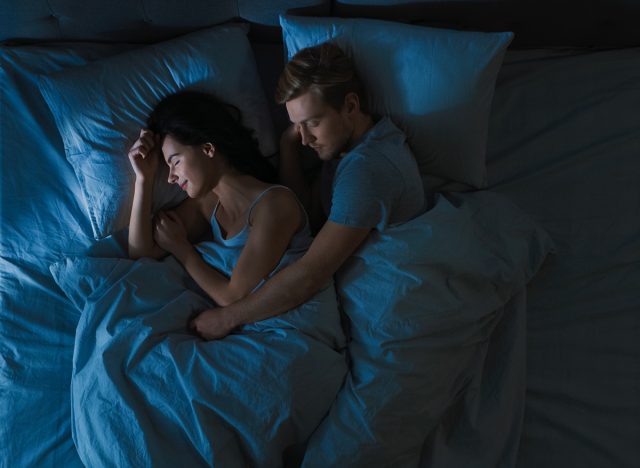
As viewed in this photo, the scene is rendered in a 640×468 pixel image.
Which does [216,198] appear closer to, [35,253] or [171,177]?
[171,177]

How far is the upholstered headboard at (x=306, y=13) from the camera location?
1.39 m

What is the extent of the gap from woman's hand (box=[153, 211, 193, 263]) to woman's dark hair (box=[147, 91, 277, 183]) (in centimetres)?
21

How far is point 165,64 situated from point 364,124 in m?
0.53

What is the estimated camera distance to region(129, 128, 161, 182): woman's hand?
1.29 m

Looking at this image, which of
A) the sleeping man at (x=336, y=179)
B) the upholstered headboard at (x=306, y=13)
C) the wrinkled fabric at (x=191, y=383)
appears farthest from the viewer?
the upholstered headboard at (x=306, y=13)

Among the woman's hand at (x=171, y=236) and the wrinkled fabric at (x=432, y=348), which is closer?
the wrinkled fabric at (x=432, y=348)

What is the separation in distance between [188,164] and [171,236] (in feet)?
0.63

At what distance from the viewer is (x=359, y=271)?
1.19 metres

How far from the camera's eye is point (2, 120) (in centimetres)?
139

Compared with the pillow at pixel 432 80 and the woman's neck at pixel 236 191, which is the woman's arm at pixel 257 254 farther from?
the pillow at pixel 432 80

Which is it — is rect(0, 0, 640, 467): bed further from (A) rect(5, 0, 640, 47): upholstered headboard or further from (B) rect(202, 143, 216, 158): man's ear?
(B) rect(202, 143, 216, 158): man's ear

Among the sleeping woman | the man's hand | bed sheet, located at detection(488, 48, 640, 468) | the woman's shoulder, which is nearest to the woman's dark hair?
the sleeping woman

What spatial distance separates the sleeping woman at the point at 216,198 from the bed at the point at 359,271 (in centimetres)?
5

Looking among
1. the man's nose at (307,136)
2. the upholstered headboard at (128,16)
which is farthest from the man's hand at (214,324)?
the upholstered headboard at (128,16)
